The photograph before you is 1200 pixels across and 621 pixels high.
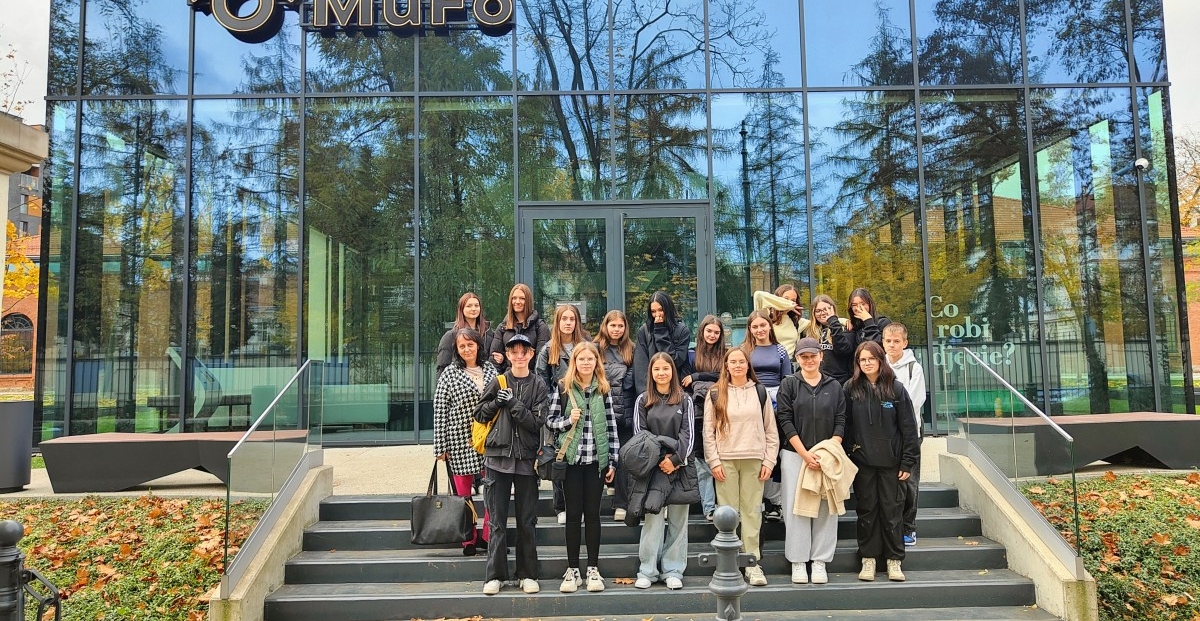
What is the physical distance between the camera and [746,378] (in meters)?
6.33

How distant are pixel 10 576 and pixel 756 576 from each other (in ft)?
14.8

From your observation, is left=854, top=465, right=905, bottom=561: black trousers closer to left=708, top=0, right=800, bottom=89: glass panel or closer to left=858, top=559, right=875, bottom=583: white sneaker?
left=858, top=559, right=875, bottom=583: white sneaker

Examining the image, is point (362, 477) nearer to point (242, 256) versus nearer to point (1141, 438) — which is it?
point (242, 256)

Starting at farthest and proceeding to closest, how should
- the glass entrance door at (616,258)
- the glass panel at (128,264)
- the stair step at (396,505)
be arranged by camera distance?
1. the glass panel at (128,264)
2. the glass entrance door at (616,258)
3. the stair step at (396,505)

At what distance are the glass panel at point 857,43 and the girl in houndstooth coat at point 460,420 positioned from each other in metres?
7.94

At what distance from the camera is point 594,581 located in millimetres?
5977

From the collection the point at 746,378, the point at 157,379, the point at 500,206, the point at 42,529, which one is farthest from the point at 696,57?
the point at 42,529

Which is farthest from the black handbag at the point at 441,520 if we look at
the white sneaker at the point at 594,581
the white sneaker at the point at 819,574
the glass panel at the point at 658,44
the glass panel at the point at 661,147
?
the glass panel at the point at 658,44

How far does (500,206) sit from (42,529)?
651 centimetres

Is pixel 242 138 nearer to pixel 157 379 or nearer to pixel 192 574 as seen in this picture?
pixel 157 379

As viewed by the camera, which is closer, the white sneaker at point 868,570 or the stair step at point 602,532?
the white sneaker at point 868,570

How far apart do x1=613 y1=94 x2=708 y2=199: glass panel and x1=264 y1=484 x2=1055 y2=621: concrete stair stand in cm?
567

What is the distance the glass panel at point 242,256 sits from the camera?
37.6 ft

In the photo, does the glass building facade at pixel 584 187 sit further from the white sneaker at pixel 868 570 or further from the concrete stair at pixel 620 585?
the white sneaker at pixel 868 570
